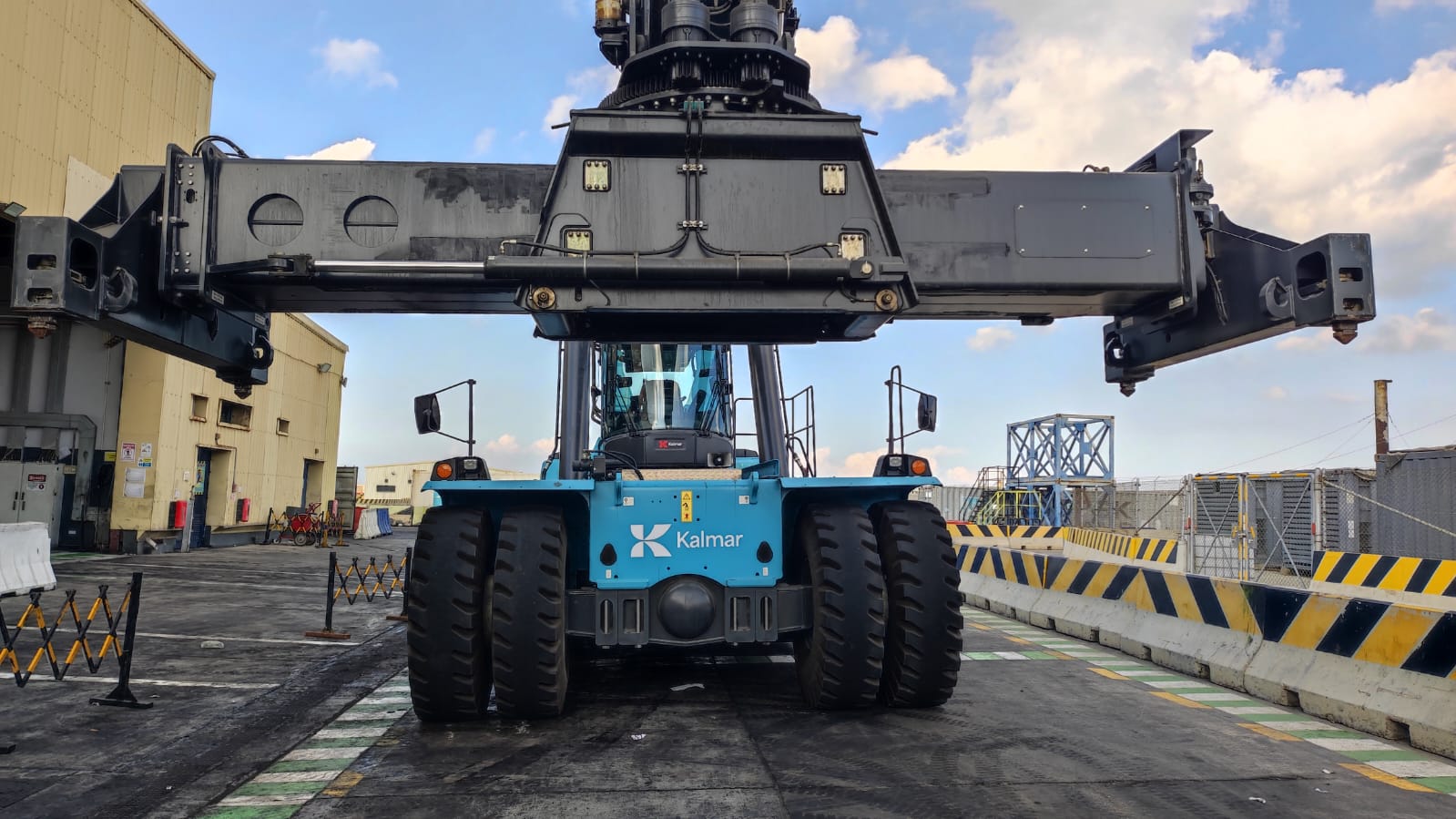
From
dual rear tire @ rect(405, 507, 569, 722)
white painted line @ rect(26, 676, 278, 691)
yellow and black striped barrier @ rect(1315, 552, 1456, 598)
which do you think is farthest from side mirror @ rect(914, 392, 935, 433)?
yellow and black striped barrier @ rect(1315, 552, 1456, 598)

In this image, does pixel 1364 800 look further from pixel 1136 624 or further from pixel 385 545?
pixel 385 545

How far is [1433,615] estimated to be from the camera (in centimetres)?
621

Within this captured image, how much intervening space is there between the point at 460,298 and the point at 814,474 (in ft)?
11.9

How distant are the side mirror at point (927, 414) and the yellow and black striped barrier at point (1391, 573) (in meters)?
9.69

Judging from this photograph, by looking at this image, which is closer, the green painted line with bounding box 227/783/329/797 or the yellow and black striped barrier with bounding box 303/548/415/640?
the green painted line with bounding box 227/783/329/797

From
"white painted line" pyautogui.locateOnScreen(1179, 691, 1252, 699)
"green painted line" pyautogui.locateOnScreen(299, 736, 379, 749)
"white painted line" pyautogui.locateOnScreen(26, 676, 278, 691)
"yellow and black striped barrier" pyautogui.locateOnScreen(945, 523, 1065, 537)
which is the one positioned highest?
"yellow and black striped barrier" pyautogui.locateOnScreen(945, 523, 1065, 537)

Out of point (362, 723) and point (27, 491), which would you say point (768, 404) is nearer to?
point (362, 723)

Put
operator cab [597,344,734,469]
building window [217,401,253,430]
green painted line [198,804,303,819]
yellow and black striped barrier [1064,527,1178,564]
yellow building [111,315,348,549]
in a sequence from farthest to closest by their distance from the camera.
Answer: building window [217,401,253,430]
yellow building [111,315,348,549]
yellow and black striped barrier [1064,527,1178,564]
operator cab [597,344,734,469]
green painted line [198,804,303,819]

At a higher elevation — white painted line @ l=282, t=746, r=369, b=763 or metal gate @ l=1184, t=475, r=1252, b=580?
metal gate @ l=1184, t=475, r=1252, b=580

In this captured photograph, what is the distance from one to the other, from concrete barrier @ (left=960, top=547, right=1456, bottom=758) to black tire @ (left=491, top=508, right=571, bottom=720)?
5.81 m

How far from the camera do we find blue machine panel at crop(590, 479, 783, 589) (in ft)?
21.1

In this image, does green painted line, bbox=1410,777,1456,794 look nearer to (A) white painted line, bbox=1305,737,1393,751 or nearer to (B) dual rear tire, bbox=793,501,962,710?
(A) white painted line, bbox=1305,737,1393,751

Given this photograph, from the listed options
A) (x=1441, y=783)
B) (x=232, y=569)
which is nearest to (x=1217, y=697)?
(x=1441, y=783)

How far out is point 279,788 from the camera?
4.89 meters
